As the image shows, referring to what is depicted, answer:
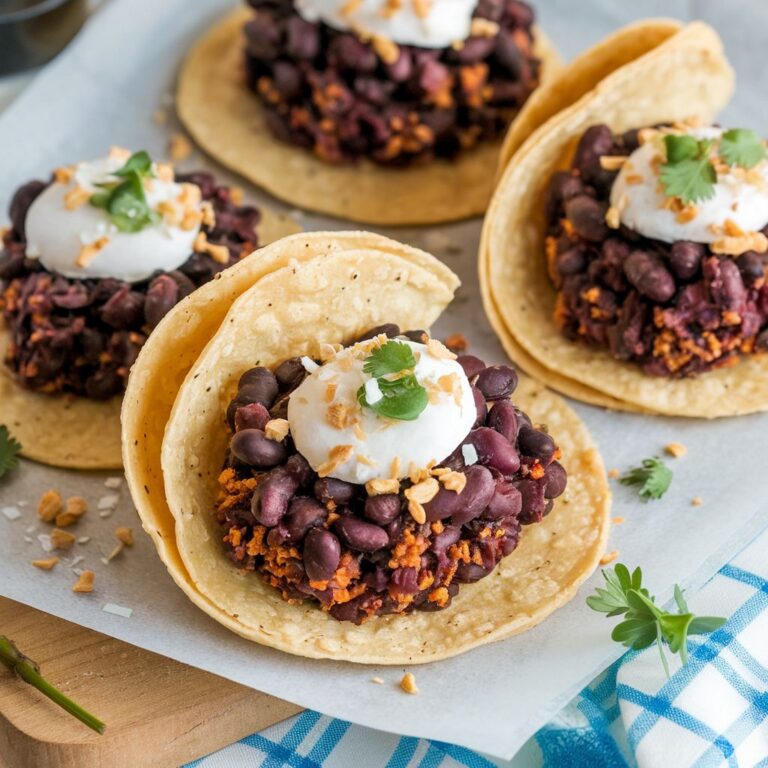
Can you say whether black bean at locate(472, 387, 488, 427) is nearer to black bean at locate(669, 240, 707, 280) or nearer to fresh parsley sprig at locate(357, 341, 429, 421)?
fresh parsley sprig at locate(357, 341, 429, 421)

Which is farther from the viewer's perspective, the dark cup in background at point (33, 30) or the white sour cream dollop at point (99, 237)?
the dark cup in background at point (33, 30)

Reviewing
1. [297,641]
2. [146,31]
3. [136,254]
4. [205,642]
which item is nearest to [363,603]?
[297,641]

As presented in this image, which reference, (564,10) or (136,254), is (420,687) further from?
(564,10)

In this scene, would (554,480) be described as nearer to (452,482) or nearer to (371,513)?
(452,482)

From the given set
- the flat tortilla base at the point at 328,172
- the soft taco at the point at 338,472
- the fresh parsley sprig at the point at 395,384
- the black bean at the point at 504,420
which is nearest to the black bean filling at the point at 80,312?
the soft taco at the point at 338,472

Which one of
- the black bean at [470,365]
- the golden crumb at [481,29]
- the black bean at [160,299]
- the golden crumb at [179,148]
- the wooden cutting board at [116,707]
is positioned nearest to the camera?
the wooden cutting board at [116,707]

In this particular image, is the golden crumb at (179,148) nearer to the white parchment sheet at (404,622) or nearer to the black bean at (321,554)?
the white parchment sheet at (404,622)

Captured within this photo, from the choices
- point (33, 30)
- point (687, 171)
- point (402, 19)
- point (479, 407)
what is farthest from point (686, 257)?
point (33, 30)

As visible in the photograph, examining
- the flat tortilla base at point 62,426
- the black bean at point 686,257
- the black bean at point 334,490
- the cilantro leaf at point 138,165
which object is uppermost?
the cilantro leaf at point 138,165
